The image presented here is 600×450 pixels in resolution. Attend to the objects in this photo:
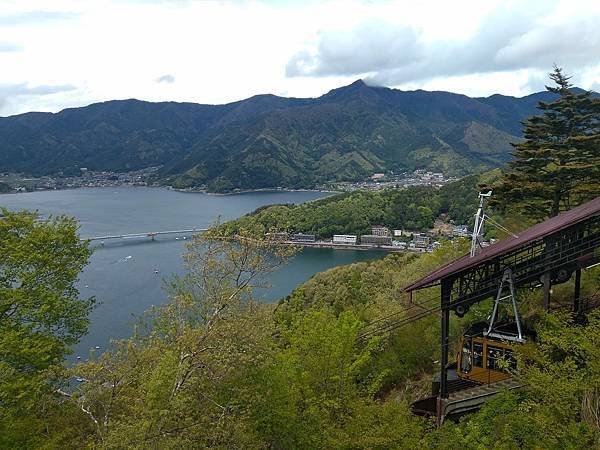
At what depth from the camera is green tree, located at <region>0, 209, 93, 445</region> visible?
8555 mm

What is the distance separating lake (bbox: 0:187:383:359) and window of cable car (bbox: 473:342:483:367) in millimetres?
4555

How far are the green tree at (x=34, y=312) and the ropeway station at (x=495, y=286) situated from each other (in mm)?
7357

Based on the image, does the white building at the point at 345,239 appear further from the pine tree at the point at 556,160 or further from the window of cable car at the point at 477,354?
the window of cable car at the point at 477,354

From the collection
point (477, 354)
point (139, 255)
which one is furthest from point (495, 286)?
point (139, 255)

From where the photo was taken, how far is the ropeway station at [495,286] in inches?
337

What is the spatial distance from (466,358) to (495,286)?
176 centimetres

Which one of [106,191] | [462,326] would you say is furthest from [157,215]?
[462,326]

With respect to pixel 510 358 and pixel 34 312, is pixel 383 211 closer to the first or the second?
pixel 510 358

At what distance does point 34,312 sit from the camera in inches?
381

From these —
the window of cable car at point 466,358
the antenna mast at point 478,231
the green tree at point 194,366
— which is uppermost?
the antenna mast at point 478,231

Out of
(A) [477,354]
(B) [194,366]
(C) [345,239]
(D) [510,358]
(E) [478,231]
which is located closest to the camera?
(B) [194,366]

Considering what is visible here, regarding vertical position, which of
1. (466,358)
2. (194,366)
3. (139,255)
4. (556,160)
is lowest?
(139,255)

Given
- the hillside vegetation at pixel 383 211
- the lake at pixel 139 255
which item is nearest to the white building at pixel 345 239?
the hillside vegetation at pixel 383 211

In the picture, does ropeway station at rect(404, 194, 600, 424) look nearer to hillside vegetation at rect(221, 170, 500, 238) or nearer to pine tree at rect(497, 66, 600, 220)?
pine tree at rect(497, 66, 600, 220)
